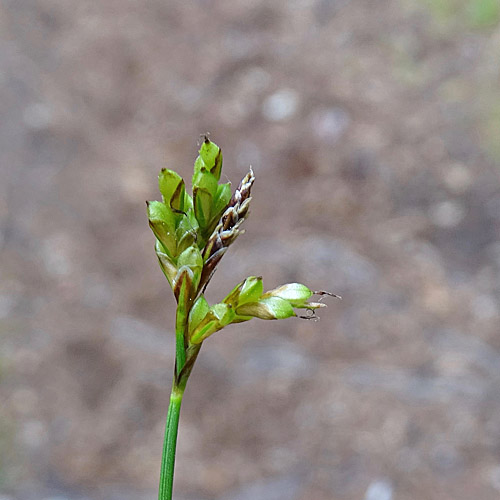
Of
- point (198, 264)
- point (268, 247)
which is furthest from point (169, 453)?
point (268, 247)

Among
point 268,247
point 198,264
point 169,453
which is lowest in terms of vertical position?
point 169,453

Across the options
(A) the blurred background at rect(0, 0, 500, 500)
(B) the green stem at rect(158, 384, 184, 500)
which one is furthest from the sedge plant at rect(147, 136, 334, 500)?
(A) the blurred background at rect(0, 0, 500, 500)

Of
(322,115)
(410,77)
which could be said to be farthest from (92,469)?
(410,77)

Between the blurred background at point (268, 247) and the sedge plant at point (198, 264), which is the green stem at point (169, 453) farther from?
the blurred background at point (268, 247)

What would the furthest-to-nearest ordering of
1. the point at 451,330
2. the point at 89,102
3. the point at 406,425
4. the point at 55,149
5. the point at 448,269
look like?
1. the point at 89,102
2. the point at 55,149
3. the point at 448,269
4. the point at 451,330
5. the point at 406,425

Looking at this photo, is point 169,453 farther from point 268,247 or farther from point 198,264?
point 268,247

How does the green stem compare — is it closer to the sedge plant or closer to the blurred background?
the sedge plant

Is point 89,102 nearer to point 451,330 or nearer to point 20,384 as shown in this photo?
point 20,384
